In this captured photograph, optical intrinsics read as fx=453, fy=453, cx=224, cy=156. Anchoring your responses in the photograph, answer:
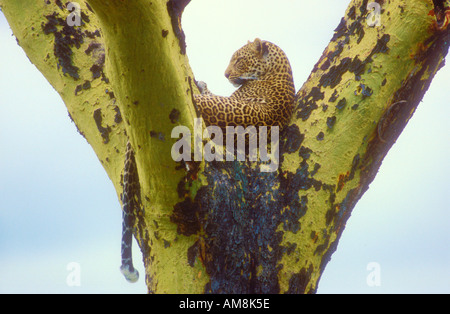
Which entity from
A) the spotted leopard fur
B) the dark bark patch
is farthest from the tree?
the spotted leopard fur

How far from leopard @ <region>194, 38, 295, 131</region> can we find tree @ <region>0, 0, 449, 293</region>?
22 centimetres

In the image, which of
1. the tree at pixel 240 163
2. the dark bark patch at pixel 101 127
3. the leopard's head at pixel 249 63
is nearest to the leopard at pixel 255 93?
the leopard's head at pixel 249 63

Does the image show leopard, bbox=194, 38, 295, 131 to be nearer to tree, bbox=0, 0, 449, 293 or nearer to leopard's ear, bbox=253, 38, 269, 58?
leopard's ear, bbox=253, 38, 269, 58

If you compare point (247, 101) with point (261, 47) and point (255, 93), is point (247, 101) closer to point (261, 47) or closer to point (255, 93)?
point (255, 93)

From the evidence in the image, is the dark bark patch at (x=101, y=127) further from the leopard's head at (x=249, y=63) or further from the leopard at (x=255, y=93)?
the leopard's head at (x=249, y=63)

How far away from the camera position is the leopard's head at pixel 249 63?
424 cm

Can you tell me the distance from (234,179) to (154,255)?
639 millimetres

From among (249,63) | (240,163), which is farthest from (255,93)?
(240,163)

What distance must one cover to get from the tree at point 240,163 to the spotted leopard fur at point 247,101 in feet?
0.44

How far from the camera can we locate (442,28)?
2711 millimetres

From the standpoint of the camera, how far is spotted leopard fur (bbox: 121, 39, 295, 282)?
9.09 ft

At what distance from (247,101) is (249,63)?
82 centimetres
